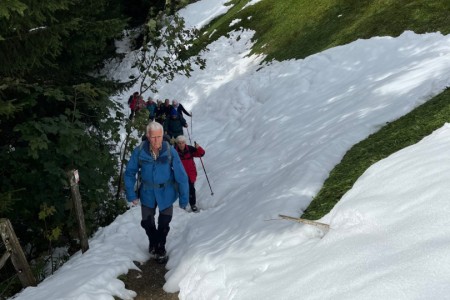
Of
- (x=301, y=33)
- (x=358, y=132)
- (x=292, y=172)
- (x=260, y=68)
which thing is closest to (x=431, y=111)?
(x=358, y=132)

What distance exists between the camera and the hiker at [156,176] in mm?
6656

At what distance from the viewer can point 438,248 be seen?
334cm

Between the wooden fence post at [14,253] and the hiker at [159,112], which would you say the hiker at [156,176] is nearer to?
the wooden fence post at [14,253]

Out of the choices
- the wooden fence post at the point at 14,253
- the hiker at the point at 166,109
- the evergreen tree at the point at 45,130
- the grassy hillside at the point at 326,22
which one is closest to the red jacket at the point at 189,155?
the evergreen tree at the point at 45,130

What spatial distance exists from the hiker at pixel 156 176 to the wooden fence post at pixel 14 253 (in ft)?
6.51

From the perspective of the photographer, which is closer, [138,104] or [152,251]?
[152,251]

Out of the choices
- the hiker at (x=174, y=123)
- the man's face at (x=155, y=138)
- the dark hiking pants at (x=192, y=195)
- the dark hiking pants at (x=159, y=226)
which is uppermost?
the man's face at (x=155, y=138)

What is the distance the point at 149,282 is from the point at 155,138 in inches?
94.7

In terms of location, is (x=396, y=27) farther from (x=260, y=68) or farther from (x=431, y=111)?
(x=431, y=111)

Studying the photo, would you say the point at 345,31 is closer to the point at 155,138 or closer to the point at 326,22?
the point at 326,22

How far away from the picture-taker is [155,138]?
6430 mm

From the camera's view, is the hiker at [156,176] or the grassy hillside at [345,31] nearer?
the hiker at [156,176]

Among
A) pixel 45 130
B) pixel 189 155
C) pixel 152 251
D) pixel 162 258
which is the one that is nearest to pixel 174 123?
pixel 189 155

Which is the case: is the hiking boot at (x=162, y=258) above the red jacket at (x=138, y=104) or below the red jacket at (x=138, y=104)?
below
